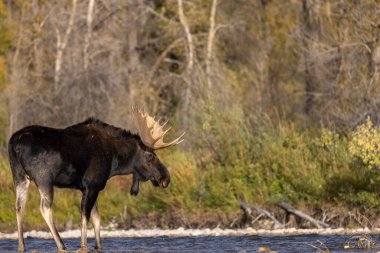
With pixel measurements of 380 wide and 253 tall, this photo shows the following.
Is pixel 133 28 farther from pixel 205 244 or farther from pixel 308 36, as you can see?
pixel 205 244

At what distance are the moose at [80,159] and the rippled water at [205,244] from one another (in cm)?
94

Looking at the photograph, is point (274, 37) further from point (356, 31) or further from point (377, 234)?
point (377, 234)

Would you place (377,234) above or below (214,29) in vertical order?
below

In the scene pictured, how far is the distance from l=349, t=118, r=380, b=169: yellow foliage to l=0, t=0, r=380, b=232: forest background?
1.6 inches

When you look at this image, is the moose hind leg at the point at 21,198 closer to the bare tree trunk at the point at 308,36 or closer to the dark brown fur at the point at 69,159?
the dark brown fur at the point at 69,159

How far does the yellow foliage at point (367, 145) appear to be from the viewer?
684 inches

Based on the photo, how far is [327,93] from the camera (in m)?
28.1

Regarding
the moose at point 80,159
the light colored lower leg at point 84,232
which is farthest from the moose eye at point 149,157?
the light colored lower leg at point 84,232

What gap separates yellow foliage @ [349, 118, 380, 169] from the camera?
684 inches

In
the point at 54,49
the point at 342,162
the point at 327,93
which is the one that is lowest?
the point at 342,162

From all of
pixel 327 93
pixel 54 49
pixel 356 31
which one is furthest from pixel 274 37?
pixel 356 31

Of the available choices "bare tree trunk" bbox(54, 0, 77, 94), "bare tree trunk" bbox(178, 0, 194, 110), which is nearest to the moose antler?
"bare tree trunk" bbox(178, 0, 194, 110)

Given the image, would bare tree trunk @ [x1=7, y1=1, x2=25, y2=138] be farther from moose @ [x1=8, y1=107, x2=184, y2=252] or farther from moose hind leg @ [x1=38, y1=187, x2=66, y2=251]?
moose hind leg @ [x1=38, y1=187, x2=66, y2=251]

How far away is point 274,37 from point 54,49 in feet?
31.6
